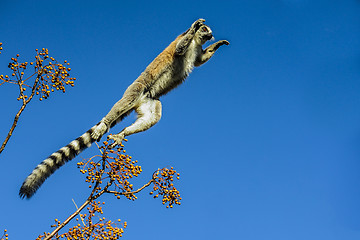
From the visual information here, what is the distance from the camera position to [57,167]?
7.05m

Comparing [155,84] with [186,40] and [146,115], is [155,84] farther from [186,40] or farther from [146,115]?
[186,40]

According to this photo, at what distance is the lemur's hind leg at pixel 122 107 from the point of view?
29.9 feet

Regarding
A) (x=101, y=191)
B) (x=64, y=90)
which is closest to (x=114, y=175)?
(x=101, y=191)

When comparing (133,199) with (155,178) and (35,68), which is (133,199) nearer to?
(155,178)

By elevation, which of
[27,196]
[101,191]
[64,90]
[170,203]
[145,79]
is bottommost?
[170,203]

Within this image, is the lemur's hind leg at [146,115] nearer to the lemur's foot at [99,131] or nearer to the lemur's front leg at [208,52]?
the lemur's foot at [99,131]

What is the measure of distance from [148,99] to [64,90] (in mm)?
4591

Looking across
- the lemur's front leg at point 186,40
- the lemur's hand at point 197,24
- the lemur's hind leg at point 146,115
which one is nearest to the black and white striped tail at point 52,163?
the lemur's hind leg at point 146,115

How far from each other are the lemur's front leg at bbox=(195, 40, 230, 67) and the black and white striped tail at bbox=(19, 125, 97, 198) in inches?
139

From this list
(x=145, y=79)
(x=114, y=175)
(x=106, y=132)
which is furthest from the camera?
(x=145, y=79)

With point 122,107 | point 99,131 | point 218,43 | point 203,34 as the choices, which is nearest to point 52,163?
point 99,131

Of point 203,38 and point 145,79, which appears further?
point 203,38

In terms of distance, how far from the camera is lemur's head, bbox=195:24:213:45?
10586 millimetres

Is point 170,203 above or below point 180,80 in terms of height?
below
